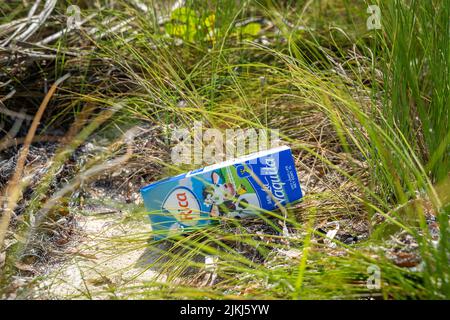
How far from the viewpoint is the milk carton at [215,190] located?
1.90m

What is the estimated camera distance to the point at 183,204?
1.91 metres

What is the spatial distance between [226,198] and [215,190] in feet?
0.14

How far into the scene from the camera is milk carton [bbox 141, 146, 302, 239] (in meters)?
1.90

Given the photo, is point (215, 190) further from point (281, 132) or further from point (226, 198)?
point (281, 132)

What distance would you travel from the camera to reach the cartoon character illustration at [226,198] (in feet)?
6.23

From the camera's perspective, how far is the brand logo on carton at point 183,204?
74.8 inches

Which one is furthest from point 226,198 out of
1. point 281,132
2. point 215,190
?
point 281,132

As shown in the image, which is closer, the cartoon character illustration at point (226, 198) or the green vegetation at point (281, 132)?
the green vegetation at point (281, 132)

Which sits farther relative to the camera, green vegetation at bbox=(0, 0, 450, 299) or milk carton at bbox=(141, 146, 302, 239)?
milk carton at bbox=(141, 146, 302, 239)

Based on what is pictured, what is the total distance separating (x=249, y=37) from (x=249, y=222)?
1.05m

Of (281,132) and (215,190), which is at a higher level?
(281,132)

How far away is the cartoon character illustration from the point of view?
1898mm

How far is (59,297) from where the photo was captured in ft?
5.56
